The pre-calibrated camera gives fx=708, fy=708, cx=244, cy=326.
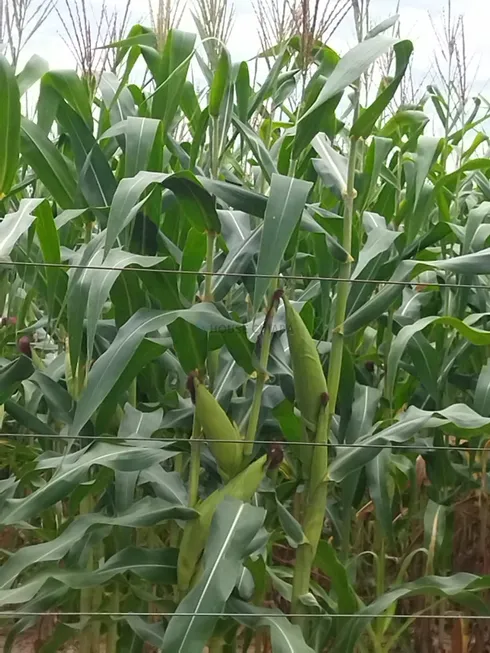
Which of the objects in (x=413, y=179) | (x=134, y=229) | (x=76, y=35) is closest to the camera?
(x=134, y=229)

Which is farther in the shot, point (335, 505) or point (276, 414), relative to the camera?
point (335, 505)

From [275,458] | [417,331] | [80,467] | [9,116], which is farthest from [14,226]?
[417,331]

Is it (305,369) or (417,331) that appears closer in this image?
(305,369)

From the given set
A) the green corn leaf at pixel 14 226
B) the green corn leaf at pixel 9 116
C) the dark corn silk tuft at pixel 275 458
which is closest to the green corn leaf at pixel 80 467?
the dark corn silk tuft at pixel 275 458

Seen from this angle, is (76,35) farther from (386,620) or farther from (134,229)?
(386,620)

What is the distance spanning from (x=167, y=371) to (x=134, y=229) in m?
0.29

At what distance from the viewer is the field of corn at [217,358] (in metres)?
0.75

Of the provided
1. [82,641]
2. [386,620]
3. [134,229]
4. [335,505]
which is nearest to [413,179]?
[134,229]

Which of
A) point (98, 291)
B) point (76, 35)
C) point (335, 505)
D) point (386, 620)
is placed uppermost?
point (76, 35)

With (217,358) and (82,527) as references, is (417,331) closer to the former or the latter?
(217,358)

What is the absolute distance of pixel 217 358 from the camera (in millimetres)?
938

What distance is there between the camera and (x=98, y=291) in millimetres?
689

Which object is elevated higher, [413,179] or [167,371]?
[413,179]

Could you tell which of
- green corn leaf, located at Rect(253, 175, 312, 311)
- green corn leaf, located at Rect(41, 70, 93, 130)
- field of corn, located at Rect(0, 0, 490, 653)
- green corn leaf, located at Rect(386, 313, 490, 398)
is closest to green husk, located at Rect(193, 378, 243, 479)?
field of corn, located at Rect(0, 0, 490, 653)
